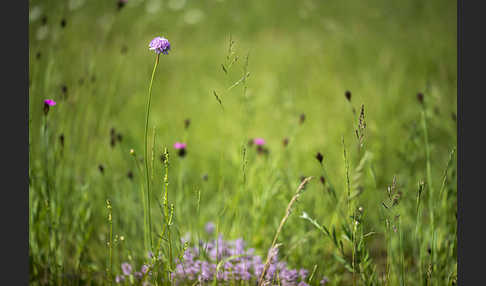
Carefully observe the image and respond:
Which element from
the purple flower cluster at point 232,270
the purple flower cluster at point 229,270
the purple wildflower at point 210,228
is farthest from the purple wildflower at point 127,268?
the purple wildflower at point 210,228

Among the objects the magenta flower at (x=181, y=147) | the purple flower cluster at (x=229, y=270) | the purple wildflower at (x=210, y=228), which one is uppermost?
the magenta flower at (x=181, y=147)

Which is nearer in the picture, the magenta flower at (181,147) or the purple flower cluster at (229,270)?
the purple flower cluster at (229,270)

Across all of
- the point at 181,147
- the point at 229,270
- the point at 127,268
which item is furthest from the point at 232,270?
the point at 181,147

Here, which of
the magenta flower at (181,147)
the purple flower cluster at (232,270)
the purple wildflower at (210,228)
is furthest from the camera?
the purple wildflower at (210,228)

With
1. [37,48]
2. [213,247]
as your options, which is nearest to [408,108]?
[213,247]

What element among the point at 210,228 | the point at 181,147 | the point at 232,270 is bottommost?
the point at 232,270

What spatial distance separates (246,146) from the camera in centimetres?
132

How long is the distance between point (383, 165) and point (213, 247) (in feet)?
3.91

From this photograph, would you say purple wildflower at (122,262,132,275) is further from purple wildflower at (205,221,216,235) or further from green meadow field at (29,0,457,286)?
purple wildflower at (205,221,216,235)

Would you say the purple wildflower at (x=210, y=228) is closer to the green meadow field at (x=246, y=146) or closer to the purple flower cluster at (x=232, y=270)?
the green meadow field at (x=246, y=146)

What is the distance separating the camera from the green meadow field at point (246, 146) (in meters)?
1.02

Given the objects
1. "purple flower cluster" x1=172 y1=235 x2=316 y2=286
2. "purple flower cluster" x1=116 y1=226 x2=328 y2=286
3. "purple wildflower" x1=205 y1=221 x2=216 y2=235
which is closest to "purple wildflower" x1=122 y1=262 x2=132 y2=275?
"purple flower cluster" x1=116 y1=226 x2=328 y2=286

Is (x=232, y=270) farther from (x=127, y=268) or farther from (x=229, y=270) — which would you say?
(x=127, y=268)

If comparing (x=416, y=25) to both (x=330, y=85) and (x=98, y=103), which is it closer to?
(x=330, y=85)
